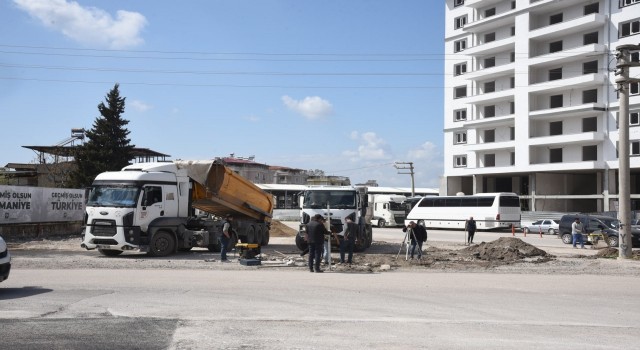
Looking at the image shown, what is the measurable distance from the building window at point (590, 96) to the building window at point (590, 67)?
5.95ft

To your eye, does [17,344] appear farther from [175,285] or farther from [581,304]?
[581,304]

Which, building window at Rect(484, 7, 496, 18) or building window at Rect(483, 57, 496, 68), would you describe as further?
building window at Rect(483, 57, 496, 68)

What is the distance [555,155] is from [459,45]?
17.3 meters

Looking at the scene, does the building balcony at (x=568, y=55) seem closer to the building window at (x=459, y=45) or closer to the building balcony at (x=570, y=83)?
the building balcony at (x=570, y=83)

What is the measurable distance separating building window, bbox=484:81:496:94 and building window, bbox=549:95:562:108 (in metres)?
6.87

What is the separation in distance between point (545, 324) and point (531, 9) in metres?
57.1

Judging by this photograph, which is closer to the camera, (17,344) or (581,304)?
(17,344)

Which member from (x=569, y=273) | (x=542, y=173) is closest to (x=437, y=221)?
(x=542, y=173)

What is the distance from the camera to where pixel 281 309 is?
10.6 metres

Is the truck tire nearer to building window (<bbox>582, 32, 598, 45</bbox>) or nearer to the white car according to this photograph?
the white car

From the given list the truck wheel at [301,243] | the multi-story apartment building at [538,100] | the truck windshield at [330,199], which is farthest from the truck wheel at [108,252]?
the multi-story apartment building at [538,100]

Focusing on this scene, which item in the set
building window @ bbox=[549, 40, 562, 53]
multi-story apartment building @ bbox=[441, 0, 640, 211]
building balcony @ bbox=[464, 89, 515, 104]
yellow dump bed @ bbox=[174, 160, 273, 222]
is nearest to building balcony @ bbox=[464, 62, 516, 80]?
multi-story apartment building @ bbox=[441, 0, 640, 211]

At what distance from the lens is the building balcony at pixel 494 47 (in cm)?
6291

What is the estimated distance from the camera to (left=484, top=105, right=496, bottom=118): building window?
2613 inches
